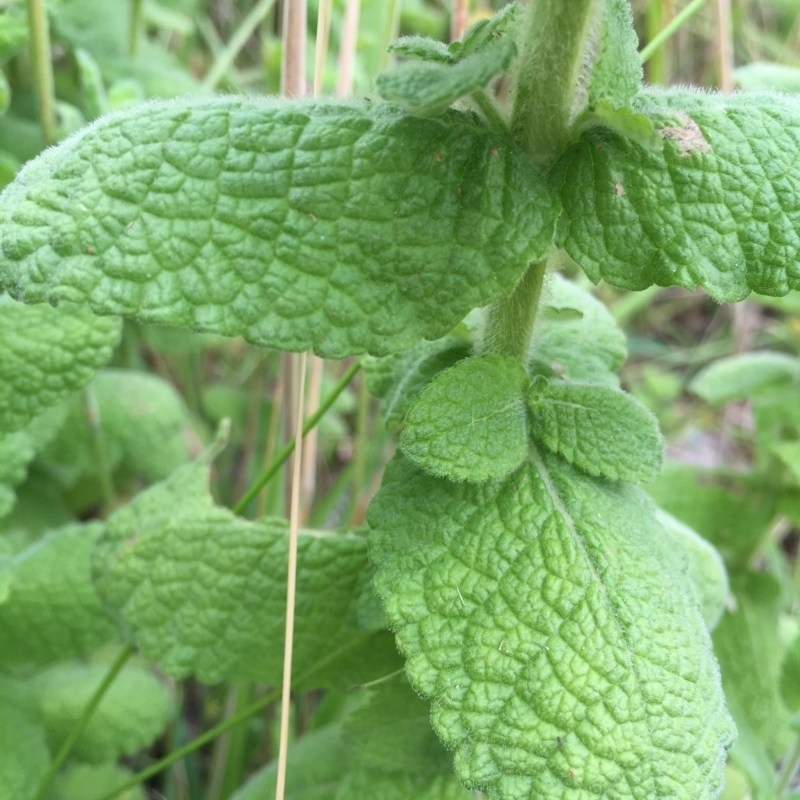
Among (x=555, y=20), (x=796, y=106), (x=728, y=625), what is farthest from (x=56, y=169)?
(x=728, y=625)

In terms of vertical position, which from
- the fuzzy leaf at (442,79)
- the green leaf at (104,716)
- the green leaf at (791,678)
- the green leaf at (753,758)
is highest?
the fuzzy leaf at (442,79)

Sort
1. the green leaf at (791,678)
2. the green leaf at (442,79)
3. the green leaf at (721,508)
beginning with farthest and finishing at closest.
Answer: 1. the green leaf at (721,508)
2. the green leaf at (791,678)
3. the green leaf at (442,79)

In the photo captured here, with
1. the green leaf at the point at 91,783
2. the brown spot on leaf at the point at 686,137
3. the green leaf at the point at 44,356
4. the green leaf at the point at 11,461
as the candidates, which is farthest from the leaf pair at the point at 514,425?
the green leaf at the point at 91,783

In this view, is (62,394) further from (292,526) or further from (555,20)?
(555,20)

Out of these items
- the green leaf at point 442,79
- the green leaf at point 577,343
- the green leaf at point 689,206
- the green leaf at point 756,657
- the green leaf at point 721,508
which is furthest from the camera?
the green leaf at point 721,508

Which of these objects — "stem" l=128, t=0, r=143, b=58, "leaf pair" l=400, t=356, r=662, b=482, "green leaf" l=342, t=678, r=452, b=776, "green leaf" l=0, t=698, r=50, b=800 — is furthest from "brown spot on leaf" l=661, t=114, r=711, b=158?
"stem" l=128, t=0, r=143, b=58

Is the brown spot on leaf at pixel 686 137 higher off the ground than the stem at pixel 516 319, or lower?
higher

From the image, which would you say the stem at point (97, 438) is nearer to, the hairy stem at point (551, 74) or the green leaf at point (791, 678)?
the hairy stem at point (551, 74)
